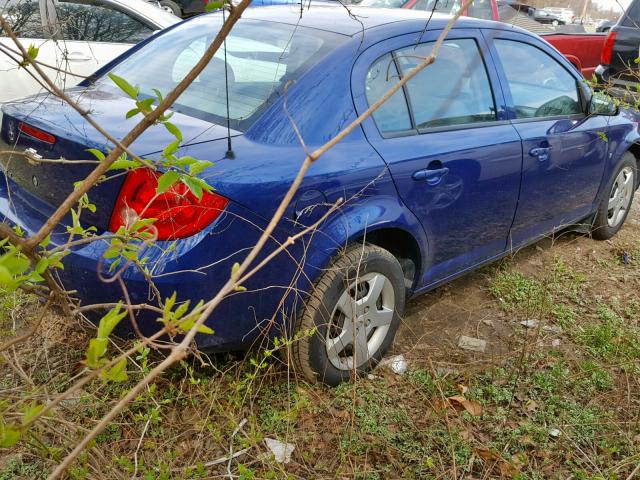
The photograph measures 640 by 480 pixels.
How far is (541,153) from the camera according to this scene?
11.4ft

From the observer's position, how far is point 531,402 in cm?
266

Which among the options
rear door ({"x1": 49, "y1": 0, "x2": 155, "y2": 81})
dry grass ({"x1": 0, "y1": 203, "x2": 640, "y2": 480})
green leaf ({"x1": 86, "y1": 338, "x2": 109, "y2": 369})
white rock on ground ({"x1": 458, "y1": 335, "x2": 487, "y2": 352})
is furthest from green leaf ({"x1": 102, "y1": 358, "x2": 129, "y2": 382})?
rear door ({"x1": 49, "y1": 0, "x2": 155, "y2": 81})

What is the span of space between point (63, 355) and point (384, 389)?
1.43 m

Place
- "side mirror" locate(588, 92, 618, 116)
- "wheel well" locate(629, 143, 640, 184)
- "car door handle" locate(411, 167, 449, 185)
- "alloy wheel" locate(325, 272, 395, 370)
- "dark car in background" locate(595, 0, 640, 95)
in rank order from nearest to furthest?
"alloy wheel" locate(325, 272, 395, 370) < "car door handle" locate(411, 167, 449, 185) < "side mirror" locate(588, 92, 618, 116) < "wheel well" locate(629, 143, 640, 184) < "dark car in background" locate(595, 0, 640, 95)

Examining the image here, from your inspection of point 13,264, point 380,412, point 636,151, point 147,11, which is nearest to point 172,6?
point 147,11

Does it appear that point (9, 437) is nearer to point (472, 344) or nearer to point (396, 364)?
point (396, 364)

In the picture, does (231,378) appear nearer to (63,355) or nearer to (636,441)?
(63,355)

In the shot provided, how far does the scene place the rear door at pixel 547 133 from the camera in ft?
11.2

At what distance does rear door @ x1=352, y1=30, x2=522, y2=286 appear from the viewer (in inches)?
106

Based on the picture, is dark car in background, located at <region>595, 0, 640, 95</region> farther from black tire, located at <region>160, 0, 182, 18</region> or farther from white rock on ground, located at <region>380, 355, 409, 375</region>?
black tire, located at <region>160, 0, 182, 18</region>

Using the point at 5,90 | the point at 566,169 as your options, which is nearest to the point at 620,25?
the point at 566,169

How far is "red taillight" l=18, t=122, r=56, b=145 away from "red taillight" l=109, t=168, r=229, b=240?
41 cm

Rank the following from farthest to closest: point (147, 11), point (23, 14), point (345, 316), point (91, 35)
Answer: point (147, 11) < point (91, 35) < point (23, 14) < point (345, 316)

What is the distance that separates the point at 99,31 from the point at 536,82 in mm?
3663
